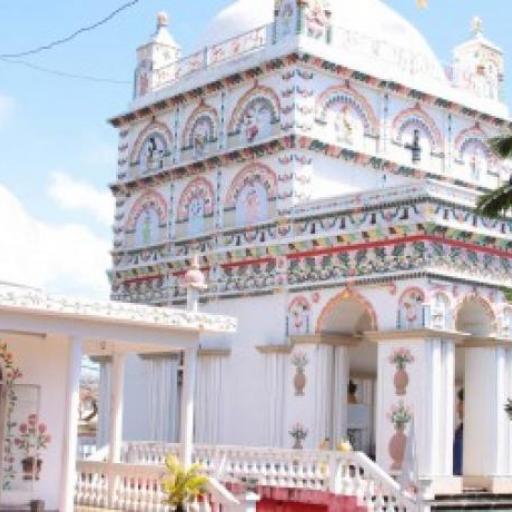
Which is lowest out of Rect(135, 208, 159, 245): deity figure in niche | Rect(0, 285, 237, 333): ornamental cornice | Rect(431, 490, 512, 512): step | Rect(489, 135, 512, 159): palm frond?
Rect(431, 490, 512, 512): step

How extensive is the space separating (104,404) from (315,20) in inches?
413

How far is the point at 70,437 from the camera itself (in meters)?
15.4

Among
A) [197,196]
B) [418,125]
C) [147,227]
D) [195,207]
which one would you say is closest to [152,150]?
[147,227]

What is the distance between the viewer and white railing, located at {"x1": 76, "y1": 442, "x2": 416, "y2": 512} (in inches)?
693

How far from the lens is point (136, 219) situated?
1137 inches

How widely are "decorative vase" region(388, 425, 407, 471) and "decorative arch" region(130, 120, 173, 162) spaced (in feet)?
33.8

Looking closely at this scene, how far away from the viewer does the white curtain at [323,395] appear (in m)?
22.6

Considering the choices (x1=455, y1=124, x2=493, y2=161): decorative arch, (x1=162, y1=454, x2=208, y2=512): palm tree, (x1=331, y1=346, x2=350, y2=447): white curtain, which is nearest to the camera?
(x1=162, y1=454, x2=208, y2=512): palm tree

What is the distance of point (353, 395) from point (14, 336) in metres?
12.8

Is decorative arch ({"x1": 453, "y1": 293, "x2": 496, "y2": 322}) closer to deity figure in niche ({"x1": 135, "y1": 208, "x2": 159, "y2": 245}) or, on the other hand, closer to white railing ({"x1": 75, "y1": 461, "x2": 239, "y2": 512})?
white railing ({"x1": 75, "y1": 461, "x2": 239, "y2": 512})

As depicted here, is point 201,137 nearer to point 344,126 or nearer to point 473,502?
point 344,126

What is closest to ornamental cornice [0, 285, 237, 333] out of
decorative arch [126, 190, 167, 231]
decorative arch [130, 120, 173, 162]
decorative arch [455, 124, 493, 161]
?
decorative arch [126, 190, 167, 231]

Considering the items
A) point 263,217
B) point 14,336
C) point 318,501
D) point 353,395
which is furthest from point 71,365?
point 353,395

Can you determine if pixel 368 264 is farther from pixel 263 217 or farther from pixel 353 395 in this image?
pixel 353 395
